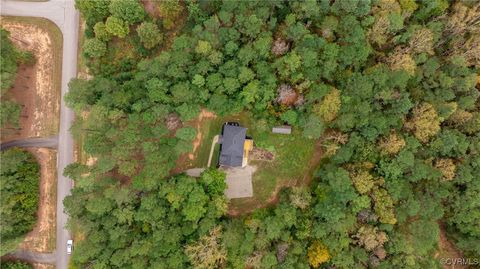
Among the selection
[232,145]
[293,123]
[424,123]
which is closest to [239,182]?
[232,145]

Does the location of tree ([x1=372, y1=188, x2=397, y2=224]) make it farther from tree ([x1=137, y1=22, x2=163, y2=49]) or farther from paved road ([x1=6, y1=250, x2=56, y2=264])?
paved road ([x1=6, y1=250, x2=56, y2=264])

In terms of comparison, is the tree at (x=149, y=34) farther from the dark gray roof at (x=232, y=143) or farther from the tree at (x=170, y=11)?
the dark gray roof at (x=232, y=143)

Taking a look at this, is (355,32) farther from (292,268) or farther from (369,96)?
(292,268)

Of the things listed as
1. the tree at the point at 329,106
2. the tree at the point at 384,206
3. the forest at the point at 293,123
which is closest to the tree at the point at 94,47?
the forest at the point at 293,123

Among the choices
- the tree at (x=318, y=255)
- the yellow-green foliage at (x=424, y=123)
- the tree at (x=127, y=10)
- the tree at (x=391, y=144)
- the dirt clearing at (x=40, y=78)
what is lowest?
the tree at (x=318, y=255)

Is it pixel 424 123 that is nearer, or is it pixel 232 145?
pixel 424 123

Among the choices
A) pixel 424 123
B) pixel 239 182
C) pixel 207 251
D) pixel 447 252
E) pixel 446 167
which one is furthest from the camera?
pixel 447 252

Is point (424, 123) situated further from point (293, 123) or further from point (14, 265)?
point (14, 265)
